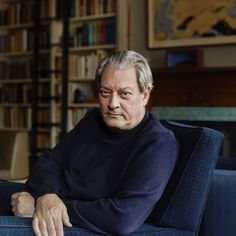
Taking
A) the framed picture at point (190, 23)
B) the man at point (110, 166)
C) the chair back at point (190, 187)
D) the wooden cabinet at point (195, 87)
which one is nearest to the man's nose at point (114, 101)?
the man at point (110, 166)

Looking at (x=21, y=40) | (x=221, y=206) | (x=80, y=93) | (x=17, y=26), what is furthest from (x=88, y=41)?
(x=221, y=206)

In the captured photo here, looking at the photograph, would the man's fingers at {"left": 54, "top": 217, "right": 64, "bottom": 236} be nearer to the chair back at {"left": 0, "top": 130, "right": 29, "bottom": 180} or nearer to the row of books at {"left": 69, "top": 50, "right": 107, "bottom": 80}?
the chair back at {"left": 0, "top": 130, "right": 29, "bottom": 180}

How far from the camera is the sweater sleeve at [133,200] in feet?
4.17

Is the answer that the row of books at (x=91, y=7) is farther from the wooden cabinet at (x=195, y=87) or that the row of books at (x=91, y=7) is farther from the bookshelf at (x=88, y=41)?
the wooden cabinet at (x=195, y=87)

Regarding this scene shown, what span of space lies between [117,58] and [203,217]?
25.4 inches

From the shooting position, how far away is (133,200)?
1293 millimetres

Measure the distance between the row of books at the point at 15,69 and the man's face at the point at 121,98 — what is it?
3.84m

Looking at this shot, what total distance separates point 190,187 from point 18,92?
4.23 metres

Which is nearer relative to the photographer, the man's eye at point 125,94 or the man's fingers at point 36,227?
the man's fingers at point 36,227

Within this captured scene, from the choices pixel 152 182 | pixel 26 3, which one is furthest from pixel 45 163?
pixel 26 3

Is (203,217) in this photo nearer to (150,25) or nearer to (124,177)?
(124,177)

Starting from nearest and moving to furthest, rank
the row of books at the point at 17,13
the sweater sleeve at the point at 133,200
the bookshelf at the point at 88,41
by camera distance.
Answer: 1. the sweater sleeve at the point at 133,200
2. the bookshelf at the point at 88,41
3. the row of books at the point at 17,13

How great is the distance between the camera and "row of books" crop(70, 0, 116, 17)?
4.48 m

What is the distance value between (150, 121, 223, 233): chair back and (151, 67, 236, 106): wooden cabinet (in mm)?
2336
